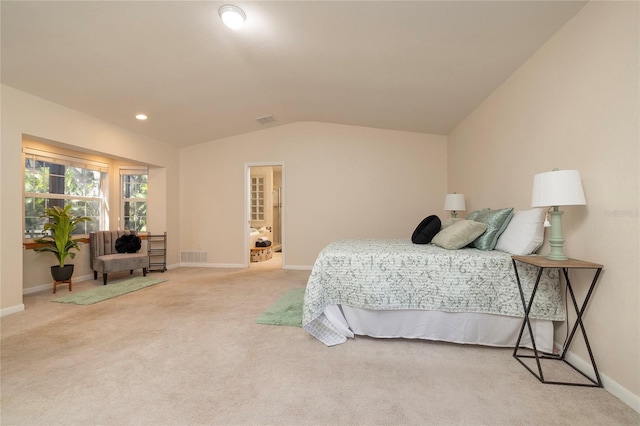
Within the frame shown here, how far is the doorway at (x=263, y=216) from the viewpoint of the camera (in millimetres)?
5375

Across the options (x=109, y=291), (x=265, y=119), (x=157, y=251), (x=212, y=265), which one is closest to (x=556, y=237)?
(x=265, y=119)

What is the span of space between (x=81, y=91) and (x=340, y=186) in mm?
3715

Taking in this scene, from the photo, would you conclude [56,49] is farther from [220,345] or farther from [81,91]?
[220,345]

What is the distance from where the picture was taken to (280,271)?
491 centimetres

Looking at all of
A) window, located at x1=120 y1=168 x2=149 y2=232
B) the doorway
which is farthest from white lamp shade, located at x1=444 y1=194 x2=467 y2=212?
window, located at x1=120 y1=168 x2=149 y2=232

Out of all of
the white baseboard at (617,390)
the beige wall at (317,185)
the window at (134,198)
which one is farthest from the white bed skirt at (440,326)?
the window at (134,198)

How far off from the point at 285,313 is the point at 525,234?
219 cm

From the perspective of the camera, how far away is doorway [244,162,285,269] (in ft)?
17.6

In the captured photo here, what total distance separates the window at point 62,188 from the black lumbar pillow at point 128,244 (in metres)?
0.64

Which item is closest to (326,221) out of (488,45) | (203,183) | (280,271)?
(280,271)

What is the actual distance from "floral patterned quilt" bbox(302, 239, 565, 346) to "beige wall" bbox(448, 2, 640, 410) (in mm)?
299

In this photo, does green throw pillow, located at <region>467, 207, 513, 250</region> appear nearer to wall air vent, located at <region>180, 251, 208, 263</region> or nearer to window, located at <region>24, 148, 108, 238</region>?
wall air vent, located at <region>180, 251, 208, 263</region>

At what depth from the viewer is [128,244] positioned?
4.50m

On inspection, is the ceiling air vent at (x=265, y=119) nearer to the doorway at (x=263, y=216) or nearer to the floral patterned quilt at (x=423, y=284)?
the doorway at (x=263, y=216)
